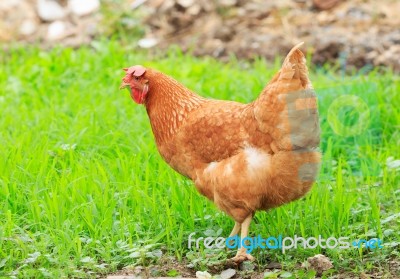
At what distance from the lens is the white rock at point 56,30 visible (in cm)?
920

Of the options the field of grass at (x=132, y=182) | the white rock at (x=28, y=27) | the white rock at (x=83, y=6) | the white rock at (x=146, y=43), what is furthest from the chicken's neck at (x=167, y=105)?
the white rock at (x=83, y=6)

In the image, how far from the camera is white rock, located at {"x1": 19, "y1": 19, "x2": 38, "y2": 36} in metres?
9.41

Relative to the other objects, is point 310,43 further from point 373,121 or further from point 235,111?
point 235,111

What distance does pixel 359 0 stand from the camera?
9.24 m

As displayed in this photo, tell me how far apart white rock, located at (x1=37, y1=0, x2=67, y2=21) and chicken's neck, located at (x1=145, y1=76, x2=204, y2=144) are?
5291mm

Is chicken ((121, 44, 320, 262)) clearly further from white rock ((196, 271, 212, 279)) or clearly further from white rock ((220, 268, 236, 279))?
white rock ((196, 271, 212, 279))

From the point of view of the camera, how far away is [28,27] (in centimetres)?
948

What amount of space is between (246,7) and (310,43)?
1407mm

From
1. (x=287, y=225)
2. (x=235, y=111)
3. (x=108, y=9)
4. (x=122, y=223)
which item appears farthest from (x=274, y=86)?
(x=108, y=9)

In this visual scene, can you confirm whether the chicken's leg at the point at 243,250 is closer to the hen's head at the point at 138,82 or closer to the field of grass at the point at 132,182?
the field of grass at the point at 132,182

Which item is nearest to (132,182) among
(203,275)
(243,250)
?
(243,250)

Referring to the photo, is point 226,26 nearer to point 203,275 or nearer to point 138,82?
point 138,82

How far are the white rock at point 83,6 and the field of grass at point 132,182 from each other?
7.80 ft

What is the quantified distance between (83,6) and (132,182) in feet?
17.1
